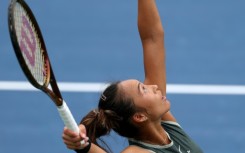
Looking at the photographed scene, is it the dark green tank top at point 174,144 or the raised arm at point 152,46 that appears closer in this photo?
the dark green tank top at point 174,144

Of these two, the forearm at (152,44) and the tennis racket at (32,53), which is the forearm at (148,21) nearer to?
the forearm at (152,44)

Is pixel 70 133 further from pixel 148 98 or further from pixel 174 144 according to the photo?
pixel 174 144

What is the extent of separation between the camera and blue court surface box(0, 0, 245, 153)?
6945mm

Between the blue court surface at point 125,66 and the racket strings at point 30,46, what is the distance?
2.53 metres

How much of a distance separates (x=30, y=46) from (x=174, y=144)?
3.44 feet

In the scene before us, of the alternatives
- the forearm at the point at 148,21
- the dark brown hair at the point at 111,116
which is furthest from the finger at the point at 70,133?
the forearm at the point at 148,21

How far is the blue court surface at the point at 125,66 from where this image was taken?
6945mm

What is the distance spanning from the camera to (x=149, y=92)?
434 centimetres

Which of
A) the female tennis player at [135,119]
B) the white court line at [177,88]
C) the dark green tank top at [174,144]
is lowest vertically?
the white court line at [177,88]

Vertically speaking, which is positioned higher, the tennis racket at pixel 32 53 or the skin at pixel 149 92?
the tennis racket at pixel 32 53

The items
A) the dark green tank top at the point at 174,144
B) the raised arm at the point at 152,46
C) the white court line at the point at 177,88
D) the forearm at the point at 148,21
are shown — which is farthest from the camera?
the white court line at the point at 177,88

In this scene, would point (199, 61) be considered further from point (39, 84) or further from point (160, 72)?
point (39, 84)

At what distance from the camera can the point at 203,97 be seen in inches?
285

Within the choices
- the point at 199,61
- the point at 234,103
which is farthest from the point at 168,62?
the point at 234,103
